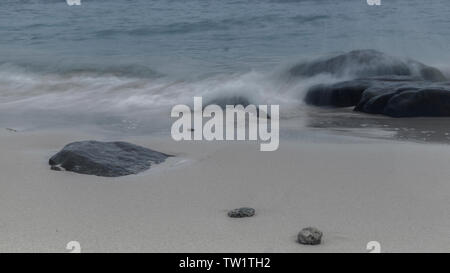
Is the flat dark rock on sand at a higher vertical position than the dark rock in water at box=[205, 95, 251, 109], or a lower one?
higher

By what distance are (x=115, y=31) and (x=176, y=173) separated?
11.3m

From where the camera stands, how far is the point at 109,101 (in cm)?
748

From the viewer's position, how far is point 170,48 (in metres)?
12.2

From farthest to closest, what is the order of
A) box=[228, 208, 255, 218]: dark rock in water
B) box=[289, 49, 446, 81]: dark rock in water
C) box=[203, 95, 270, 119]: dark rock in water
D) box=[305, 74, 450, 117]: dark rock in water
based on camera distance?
box=[289, 49, 446, 81]: dark rock in water
box=[203, 95, 270, 119]: dark rock in water
box=[305, 74, 450, 117]: dark rock in water
box=[228, 208, 255, 218]: dark rock in water

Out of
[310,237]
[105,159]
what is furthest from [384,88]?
[310,237]

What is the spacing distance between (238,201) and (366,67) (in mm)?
5090

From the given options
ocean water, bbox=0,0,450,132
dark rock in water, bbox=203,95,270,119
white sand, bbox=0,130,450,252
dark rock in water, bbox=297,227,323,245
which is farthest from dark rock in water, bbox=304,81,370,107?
dark rock in water, bbox=297,227,323,245

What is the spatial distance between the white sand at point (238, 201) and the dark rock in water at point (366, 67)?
355 cm

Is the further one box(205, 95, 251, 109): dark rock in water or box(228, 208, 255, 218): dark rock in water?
box(205, 95, 251, 109): dark rock in water

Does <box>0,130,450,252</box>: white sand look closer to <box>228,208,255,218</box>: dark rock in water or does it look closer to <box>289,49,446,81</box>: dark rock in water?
<box>228,208,255,218</box>: dark rock in water

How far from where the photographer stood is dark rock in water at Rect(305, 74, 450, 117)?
6.08 m

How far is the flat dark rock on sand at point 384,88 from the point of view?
6.11 metres

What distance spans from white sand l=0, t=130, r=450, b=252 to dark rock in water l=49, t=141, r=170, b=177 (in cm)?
9

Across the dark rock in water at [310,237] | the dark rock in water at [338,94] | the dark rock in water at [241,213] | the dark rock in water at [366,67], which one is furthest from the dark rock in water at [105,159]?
the dark rock in water at [366,67]
